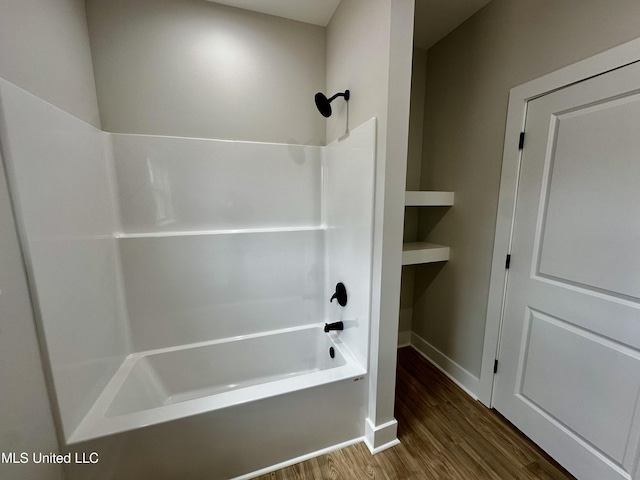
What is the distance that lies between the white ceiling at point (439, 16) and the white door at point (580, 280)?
0.81m

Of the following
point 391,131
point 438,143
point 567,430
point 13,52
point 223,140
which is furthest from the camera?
point 438,143

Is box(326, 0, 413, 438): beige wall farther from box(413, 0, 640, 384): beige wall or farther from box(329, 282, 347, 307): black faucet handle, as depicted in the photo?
box(413, 0, 640, 384): beige wall

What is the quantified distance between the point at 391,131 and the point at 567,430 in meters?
1.77

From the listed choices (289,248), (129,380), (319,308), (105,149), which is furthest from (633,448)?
(105,149)

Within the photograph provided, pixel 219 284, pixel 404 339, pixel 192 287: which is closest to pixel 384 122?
pixel 219 284

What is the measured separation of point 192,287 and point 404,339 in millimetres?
1989

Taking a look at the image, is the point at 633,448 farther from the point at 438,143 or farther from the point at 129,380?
the point at 129,380

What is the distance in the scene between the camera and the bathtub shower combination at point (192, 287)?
1028 millimetres

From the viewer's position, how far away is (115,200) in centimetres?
153

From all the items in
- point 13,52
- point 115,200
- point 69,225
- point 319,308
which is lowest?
point 319,308

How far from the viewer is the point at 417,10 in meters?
1.61

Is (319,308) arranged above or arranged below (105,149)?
below

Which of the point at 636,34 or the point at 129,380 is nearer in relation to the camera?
the point at 636,34

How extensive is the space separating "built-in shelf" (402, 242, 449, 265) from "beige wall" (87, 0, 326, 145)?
1100mm
